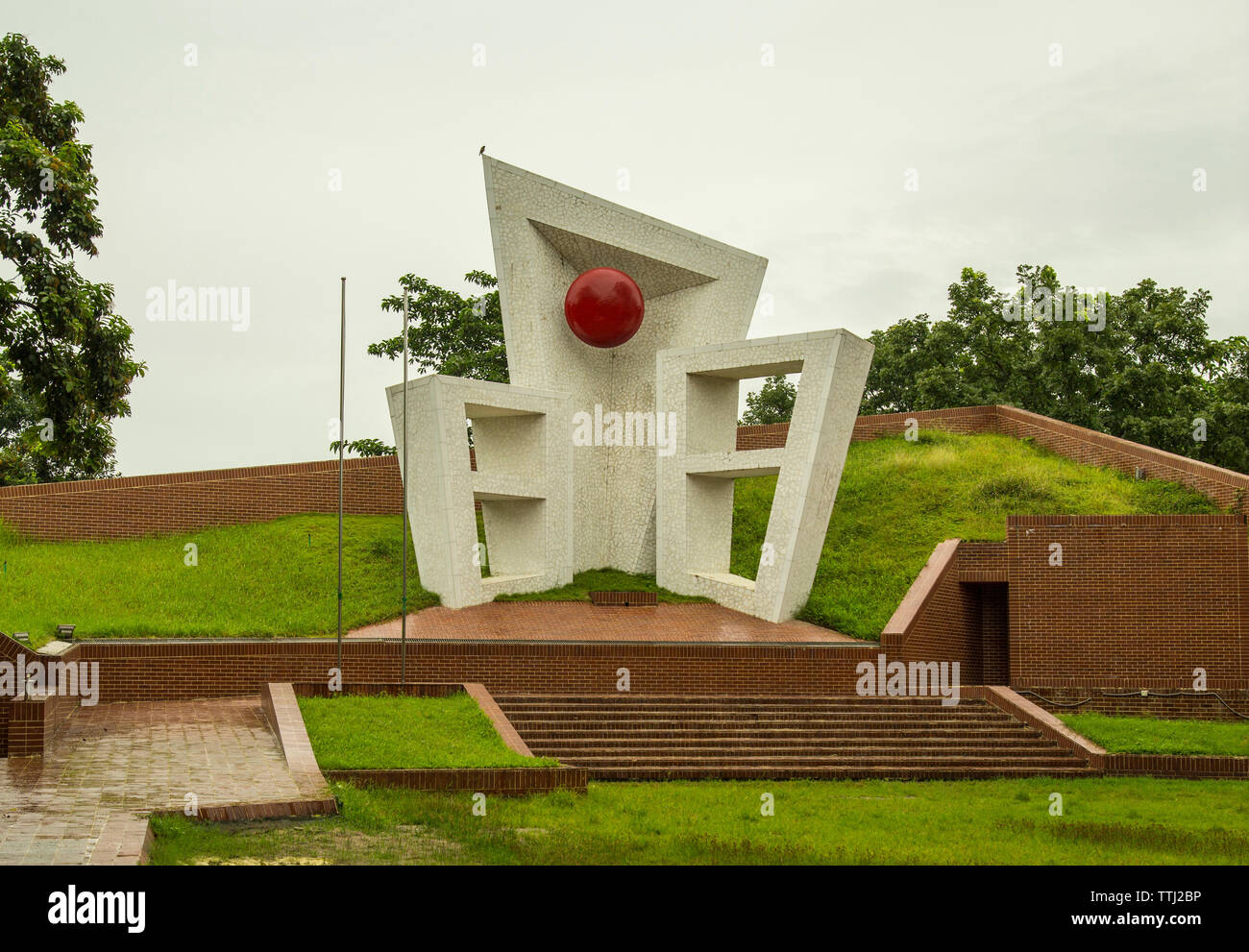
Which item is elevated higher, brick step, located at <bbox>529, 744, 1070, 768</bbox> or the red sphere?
the red sphere

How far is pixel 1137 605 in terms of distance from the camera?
1775 centimetres

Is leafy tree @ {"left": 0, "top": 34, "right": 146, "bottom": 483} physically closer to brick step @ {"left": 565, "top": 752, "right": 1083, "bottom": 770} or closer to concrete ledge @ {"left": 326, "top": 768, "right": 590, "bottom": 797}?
concrete ledge @ {"left": 326, "top": 768, "right": 590, "bottom": 797}

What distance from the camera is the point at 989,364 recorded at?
32094 millimetres

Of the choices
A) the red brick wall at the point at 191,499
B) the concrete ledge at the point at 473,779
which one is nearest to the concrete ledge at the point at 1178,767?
the concrete ledge at the point at 473,779

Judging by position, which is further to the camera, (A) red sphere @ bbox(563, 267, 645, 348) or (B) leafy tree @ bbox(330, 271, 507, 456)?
(B) leafy tree @ bbox(330, 271, 507, 456)

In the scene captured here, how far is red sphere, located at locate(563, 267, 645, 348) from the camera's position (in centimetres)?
2038

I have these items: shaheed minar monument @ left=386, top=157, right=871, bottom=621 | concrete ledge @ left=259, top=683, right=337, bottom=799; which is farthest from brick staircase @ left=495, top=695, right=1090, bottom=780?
shaheed minar monument @ left=386, top=157, right=871, bottom=621

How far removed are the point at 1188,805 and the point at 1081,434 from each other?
14.6 meters

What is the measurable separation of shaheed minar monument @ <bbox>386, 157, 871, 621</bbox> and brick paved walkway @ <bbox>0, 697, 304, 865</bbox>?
546cm

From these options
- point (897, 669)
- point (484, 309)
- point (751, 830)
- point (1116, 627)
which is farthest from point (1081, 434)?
point (751, 830)

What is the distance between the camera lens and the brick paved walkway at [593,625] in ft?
55.8

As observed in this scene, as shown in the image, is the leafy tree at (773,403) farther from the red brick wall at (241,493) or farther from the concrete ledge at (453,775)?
the concrete ledge at (453,775)
